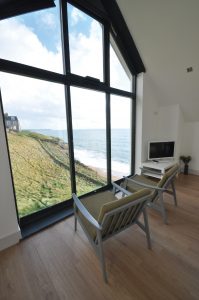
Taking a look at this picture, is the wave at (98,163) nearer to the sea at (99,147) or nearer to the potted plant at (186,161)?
the sea at (99,147)

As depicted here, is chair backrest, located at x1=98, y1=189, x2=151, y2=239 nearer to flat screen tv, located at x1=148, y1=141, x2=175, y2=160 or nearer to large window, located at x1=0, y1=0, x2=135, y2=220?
large window, located at x1=0, y1=0, x2=135, y2=220

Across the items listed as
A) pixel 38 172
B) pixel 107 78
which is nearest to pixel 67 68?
pixel 107 78

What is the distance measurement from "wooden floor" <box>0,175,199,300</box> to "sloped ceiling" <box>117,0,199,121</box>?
2.57m

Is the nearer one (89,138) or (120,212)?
(120,212)

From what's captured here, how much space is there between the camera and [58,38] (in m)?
2.03

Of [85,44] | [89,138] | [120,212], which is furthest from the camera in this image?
[89,138]

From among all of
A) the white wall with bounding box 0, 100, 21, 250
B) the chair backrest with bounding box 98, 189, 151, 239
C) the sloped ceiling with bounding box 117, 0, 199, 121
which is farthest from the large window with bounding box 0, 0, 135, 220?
the chair backrest with bounding box 98, 189, 151, 239

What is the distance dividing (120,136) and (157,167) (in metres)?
1.02

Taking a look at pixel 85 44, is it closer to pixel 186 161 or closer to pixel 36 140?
pixel 36 140

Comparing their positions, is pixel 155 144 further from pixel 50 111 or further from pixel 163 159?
pixel 50 111

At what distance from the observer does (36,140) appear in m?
2.04

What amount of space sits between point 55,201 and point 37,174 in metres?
0.54

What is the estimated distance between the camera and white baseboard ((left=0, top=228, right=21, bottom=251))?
5.26ft

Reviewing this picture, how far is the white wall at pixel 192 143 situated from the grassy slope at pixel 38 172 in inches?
120
